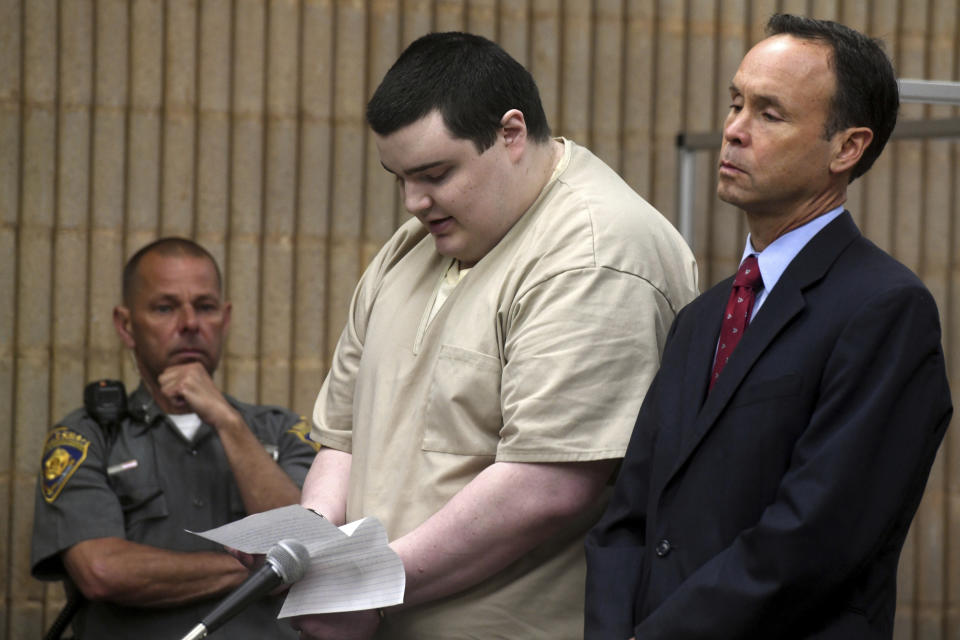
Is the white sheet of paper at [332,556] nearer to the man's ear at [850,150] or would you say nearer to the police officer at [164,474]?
the man's ear at [850,150]

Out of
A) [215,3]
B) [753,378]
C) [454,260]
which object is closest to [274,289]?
[215,3]

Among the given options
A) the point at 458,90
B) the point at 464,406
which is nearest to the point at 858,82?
the point at 458,90

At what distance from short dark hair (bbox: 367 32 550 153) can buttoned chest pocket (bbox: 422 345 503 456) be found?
0.34 metres

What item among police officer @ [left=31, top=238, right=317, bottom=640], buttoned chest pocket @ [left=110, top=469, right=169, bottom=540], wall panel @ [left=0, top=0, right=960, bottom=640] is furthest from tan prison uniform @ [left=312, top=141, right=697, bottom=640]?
wall panel @ [left=0, top=0, right=960, bottom=640]

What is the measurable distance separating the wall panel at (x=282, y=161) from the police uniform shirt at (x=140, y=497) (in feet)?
2.26

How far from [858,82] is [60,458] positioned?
2.17m

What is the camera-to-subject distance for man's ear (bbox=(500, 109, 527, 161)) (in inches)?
81.6

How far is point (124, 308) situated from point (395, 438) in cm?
163

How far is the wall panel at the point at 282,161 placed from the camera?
3910mm

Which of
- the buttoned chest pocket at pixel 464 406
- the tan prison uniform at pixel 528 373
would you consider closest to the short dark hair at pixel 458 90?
the tan prison uniform at pixel 528 373

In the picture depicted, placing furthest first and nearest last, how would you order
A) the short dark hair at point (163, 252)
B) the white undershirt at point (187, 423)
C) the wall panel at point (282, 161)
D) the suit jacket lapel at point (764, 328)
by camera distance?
the wall panel at point (282, 161) → the short dark hair at point (163, 252) → the white undershirt at point (187, 423) → the suit jacket lapel at point (764, 328)

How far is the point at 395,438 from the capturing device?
6.97 feet

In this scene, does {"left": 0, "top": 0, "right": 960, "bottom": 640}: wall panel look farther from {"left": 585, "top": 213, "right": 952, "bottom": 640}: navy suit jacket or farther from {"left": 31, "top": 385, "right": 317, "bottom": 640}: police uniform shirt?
{"left": 585, "top": 213, "right": 952, "bottom": 640}: navy suit jacket

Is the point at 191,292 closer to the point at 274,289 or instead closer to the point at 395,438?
the point at 274,289
